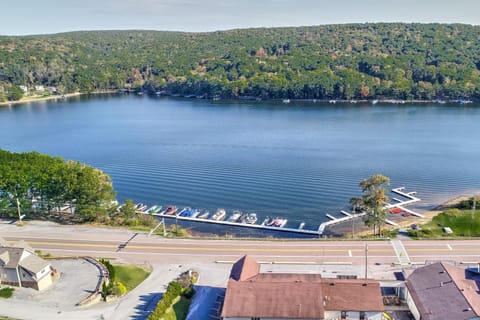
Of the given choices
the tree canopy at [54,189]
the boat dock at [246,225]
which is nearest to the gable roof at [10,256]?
the tree canopy at [54,189]

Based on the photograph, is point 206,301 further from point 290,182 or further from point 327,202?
point 290,182

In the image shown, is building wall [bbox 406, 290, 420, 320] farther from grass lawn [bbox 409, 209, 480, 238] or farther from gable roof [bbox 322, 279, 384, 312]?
grass lawn [bbox 409, 209, 480, 238]

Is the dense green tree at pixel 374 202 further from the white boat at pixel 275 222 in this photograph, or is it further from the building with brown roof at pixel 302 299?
the building with brown roof at pixel 302 299

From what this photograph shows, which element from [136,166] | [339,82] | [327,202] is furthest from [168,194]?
[339,82]

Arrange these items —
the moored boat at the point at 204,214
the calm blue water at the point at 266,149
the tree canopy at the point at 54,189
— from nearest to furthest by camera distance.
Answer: the tree canopy at the point at 54,189
the moored boat at the point at 204,214
the calm blue water at the point at 266,149

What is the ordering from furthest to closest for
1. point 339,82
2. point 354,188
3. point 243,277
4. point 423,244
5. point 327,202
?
1. point 339,82
2. point 354,188
3. point 327,202
4. point 423,244
5. point 243,277

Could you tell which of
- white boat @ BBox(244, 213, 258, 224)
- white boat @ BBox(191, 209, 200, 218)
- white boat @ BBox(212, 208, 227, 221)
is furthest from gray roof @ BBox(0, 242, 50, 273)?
white boat @ BBox(244, 213, 258, 224)
